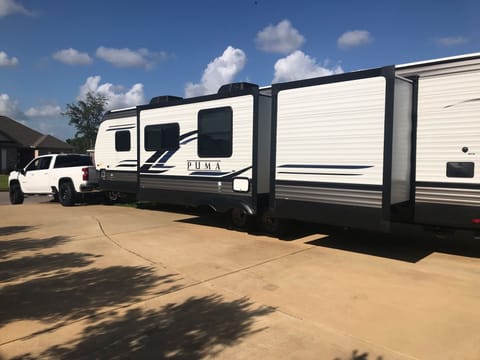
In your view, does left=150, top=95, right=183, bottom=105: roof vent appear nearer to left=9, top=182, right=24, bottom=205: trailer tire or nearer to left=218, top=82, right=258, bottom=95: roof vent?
left=218, top=82, right=258, bottom=95: roof vent

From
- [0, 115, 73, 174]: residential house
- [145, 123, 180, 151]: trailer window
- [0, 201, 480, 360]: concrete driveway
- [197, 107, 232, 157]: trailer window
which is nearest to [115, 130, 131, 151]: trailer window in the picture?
[145, 123, 180, 151]: trailer window

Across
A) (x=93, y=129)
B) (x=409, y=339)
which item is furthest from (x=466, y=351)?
(x=93, y=129)

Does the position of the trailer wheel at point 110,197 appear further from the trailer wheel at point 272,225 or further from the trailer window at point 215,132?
the trailer wheel at point 272,225

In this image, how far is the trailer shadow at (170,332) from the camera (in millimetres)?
3568

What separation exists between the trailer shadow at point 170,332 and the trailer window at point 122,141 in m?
7.91

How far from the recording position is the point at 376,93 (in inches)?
247

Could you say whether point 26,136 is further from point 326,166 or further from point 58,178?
point 326,166

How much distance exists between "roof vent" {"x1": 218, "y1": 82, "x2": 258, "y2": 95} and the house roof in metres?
41.4

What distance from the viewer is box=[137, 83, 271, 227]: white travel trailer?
805 cm

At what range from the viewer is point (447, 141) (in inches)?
248

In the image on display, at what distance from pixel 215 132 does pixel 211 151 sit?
418 mm

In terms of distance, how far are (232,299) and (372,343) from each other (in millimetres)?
1692

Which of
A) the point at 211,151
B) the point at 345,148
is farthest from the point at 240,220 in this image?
the point at 345,148

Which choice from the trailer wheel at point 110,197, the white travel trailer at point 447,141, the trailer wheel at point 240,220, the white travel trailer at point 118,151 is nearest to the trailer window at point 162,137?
the white travel trailer at point 118,151
